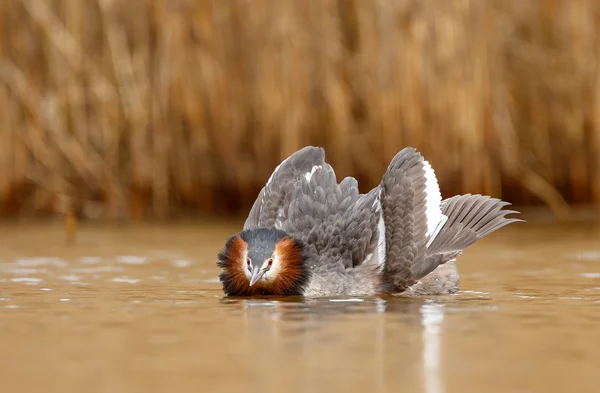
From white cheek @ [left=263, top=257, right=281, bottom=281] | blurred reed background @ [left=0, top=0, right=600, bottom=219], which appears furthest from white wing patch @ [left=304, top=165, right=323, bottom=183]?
blurred reed background @ [left=0, top=0, right=600, bottom=219]

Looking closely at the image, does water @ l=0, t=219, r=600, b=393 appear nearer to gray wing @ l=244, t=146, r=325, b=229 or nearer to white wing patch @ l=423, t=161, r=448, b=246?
white wing patch @ l=423, t=161, r=448, b=246

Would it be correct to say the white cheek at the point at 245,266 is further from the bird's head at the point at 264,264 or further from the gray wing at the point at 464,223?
the gray wing at the point at 464,223

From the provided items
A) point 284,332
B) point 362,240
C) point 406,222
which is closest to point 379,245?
point 362,240

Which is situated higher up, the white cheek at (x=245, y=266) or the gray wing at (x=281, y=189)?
the gray wing at (x=281, y=189)

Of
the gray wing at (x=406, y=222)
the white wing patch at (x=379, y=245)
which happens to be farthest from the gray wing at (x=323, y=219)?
the gray wing at (x=406, y=222)

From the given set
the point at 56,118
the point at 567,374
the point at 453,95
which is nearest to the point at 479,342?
the point at 567,374

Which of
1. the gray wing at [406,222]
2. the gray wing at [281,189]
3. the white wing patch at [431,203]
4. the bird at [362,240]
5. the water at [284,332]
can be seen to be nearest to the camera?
the water at [284,332]

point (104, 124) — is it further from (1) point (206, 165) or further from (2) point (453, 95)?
Result: (2) point (453, 95)

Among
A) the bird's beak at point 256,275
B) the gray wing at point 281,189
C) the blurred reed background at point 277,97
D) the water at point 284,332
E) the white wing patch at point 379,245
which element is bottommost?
the water at point 284,332
